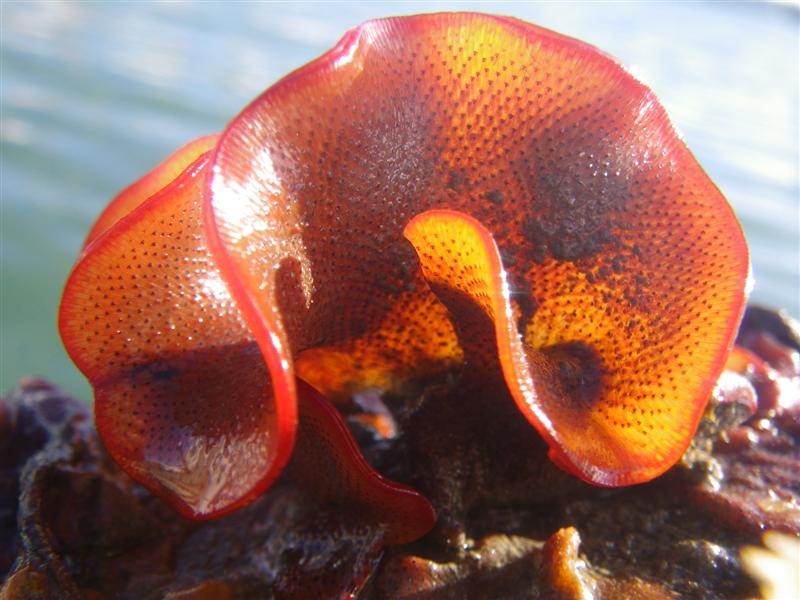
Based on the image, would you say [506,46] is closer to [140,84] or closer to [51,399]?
[51,399]

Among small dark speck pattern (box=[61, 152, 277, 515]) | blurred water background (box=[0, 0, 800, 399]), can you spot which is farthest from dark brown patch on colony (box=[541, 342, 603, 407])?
blurred water background (box=[0, 0, 800, 399])

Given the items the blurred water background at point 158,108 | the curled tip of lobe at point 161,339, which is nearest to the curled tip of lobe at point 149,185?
the curled tip of lobe at point 161,339

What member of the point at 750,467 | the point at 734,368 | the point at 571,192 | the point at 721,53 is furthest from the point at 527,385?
the point at 721,53

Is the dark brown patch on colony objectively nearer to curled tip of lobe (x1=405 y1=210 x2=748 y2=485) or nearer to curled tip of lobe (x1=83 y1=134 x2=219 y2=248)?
curled tip of lobe (x1=405 y1=210 x2=748 y2=485)

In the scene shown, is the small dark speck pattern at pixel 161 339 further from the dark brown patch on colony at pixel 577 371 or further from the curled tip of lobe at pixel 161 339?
the dark brown patch on colony at pixel 577 371

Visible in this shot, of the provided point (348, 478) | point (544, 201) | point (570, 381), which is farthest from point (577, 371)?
point (348, 478)

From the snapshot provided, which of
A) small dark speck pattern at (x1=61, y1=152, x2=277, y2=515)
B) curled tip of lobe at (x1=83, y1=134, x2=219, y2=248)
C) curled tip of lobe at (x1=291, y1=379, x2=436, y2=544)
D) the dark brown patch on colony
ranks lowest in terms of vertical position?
curled tip of lobe at (x1=291, y1=379, x2=436, y2=544)

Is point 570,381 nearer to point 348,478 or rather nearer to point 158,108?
point 348,478
